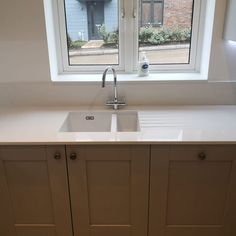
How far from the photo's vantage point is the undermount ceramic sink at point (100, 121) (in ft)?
6.25

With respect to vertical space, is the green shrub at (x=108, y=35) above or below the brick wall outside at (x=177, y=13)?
below

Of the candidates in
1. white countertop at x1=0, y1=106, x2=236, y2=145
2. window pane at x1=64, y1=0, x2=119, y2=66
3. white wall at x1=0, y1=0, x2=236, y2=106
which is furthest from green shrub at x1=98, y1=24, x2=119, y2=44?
white countertop at x1=0, y1=106, x2=236, y2=145

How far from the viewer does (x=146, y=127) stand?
160cm

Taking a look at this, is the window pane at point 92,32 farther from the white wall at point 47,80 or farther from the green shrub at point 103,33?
the white wall at point 47,80

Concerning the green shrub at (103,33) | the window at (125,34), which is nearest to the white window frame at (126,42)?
the window at (125,34)

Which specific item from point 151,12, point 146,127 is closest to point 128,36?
point 151,12

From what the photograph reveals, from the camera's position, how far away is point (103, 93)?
6.53 feet

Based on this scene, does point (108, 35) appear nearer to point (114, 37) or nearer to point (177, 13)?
point (114, 37)

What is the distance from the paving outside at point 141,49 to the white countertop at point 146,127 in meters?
0.43

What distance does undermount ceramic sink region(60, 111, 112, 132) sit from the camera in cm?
191
